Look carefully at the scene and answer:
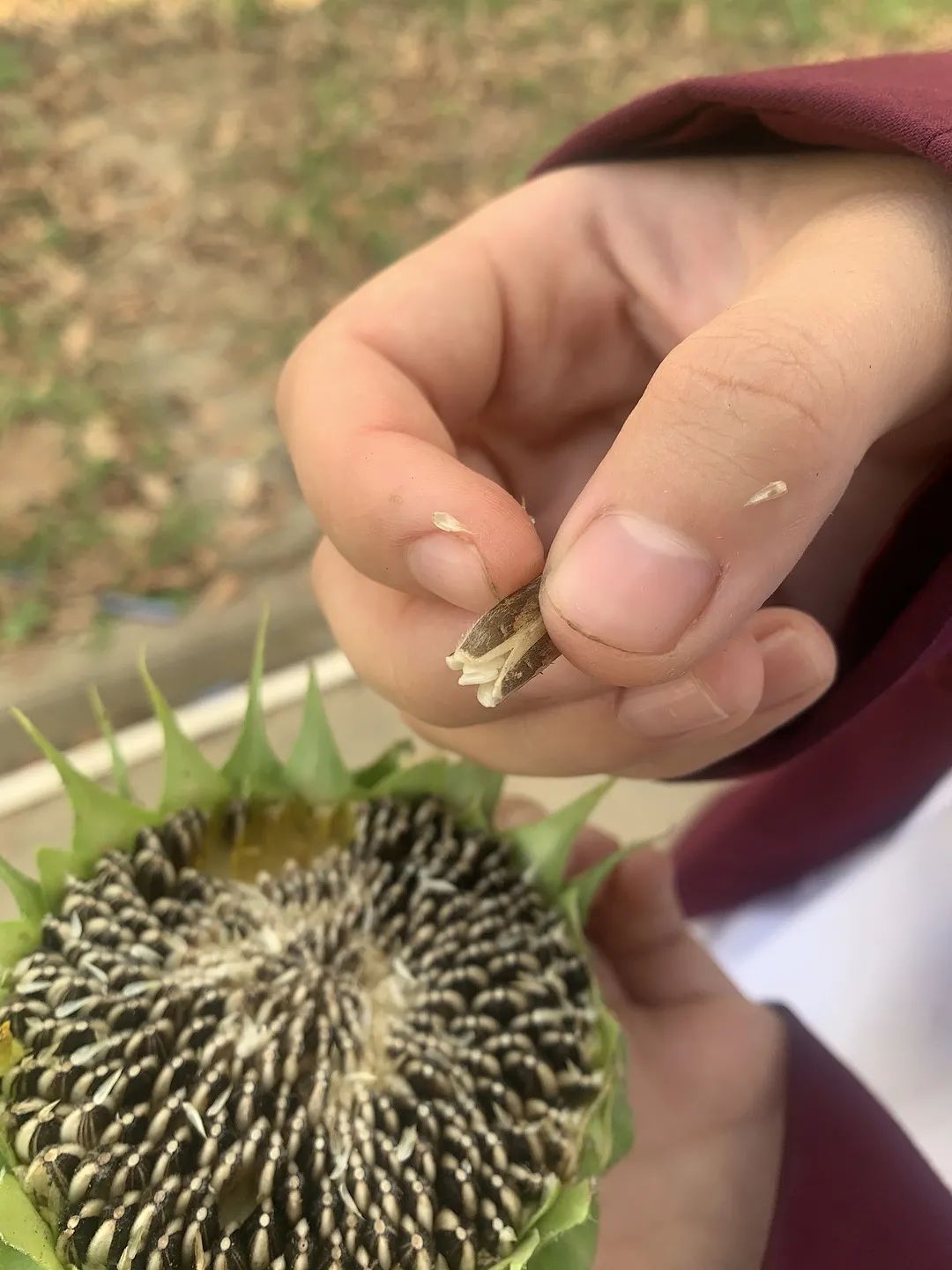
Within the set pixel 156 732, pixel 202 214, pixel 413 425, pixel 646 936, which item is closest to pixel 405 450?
pixel 413 425

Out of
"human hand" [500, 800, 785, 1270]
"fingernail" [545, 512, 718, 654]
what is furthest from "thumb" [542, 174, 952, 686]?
"human hand" [500, 800, 785, 1270]

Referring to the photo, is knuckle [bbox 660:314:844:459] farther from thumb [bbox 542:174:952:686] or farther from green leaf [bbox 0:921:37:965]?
green leaf [bbox 0:921:37:965]

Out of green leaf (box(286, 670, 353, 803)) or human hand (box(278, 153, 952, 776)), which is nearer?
human hand (box(278, 153, 952, 776))

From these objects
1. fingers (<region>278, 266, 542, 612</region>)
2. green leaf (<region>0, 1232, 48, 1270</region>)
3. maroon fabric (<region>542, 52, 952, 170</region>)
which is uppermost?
maroon fabric (<region>542, 52, 952, 170</region>)

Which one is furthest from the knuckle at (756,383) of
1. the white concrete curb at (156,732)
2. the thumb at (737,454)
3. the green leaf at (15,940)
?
the white concrete curb at (156,732)

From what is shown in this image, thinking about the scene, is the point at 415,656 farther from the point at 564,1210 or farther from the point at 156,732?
the point at 156,732

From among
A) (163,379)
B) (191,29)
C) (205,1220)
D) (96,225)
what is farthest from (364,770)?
(191,29)
